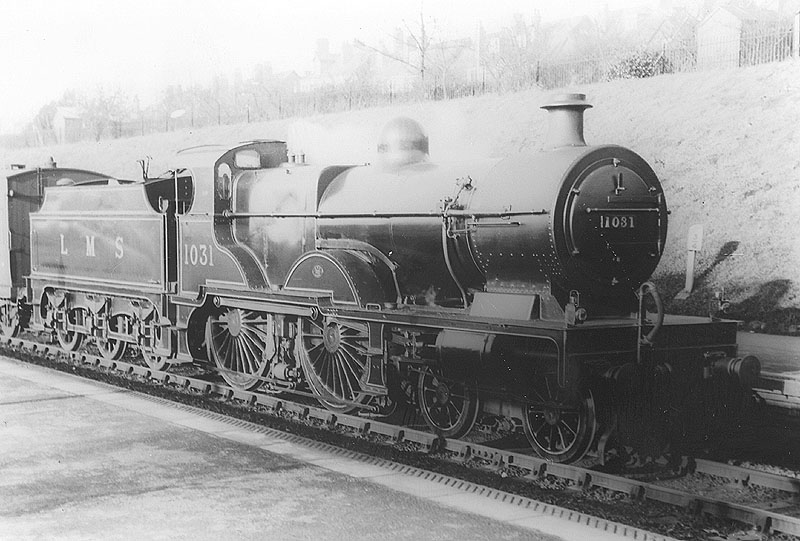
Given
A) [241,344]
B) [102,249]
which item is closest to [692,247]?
[241,344]

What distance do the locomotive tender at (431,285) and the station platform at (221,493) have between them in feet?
3.81

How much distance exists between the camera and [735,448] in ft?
28.1

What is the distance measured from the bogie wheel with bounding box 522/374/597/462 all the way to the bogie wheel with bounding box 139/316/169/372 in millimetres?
6156

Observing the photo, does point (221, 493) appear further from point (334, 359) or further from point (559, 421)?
point (334, 359)

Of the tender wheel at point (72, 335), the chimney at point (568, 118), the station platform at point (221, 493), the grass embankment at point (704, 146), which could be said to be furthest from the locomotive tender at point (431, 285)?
the grass embankment at point (704, 146)

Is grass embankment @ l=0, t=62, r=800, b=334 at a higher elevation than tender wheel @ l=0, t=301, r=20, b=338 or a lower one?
higher

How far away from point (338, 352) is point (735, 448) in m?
4.21

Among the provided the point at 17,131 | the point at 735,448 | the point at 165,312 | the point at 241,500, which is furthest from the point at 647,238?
the point at 17,131

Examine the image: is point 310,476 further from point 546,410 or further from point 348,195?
point 348,195

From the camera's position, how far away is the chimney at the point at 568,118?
25.5ft

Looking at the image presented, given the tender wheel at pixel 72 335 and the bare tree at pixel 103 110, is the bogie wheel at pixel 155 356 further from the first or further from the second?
the bare tree at pixel 103 110

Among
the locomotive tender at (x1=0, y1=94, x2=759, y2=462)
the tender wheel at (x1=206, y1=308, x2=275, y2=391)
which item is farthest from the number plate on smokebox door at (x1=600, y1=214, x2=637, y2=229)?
the tender wheel at (x1=206, y1=308, x2=275, y2=391)

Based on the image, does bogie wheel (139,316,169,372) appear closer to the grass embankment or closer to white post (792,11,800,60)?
the grass embankment

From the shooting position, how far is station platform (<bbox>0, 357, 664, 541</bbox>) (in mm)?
5719
